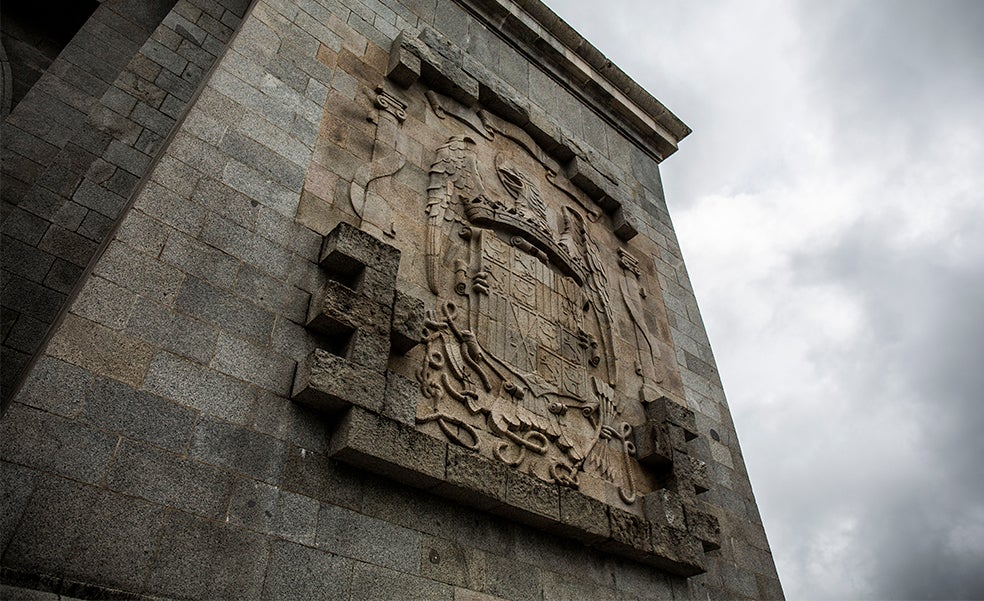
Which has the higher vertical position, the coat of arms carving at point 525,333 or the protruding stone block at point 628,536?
the coat of arms carving at point 525,333

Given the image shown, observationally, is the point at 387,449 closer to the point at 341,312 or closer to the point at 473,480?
the point at 473,480

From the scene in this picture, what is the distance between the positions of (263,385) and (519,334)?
9.15 feet

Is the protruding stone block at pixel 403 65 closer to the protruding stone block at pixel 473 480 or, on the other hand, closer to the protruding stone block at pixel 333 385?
the protruding stone block at pixel 333 385

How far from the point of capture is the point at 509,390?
241 inches

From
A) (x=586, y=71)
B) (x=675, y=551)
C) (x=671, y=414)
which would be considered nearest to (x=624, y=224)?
(x=586, y=71)

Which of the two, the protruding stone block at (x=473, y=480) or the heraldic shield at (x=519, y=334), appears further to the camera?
the heraldic shield at (x=519, y=334)

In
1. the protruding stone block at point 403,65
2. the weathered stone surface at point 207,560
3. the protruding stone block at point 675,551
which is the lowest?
the weathered stone surface at point 207,560

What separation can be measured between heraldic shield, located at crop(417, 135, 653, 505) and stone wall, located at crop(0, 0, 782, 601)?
0.99ft

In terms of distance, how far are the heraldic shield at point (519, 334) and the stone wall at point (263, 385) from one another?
30 cm

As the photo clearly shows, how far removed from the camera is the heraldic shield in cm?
579

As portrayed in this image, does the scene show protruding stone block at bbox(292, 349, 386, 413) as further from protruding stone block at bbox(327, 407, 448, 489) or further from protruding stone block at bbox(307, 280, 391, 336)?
protruding stone block at bbox(307, 280, 391, 336)

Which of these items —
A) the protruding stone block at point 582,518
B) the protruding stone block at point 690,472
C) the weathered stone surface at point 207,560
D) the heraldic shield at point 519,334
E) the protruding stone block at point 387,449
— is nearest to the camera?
the weathered stone surface at point 207,560

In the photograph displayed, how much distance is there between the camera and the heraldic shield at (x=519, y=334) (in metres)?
5.79

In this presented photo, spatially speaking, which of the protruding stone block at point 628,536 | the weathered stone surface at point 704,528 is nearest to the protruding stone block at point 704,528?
the weathered stone surface at point 704,528
